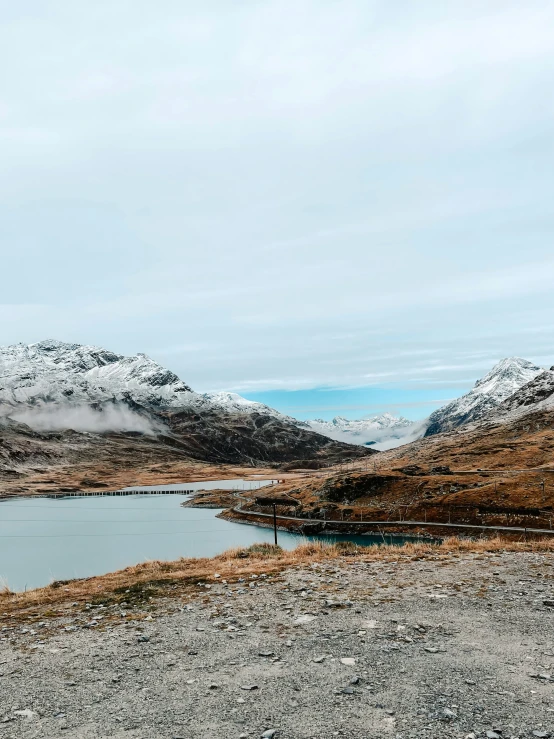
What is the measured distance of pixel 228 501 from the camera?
178m

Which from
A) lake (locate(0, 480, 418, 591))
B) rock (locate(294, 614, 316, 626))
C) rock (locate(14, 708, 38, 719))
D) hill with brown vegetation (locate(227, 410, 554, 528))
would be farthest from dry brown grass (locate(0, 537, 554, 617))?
hill with brown vegetation (locate(227, 410, 554, 528))

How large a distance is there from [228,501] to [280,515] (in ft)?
165

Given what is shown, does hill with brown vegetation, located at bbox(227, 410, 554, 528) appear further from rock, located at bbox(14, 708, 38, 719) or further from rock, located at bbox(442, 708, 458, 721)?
rock, located at bbox(14, 708, 38, 719)

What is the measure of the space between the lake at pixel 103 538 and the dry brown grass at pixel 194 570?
36.6 metres

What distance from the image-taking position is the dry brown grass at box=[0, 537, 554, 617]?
17.7 meters

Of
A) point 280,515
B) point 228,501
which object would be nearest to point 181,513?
point 228,501

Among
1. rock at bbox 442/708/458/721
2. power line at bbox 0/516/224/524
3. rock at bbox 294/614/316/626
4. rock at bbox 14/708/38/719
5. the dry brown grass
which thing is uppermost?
rock at bbox 442/708/458/721

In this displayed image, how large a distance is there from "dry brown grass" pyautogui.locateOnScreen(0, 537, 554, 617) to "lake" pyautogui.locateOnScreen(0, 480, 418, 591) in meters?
36.6

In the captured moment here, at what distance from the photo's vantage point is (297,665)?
10438 millimetres

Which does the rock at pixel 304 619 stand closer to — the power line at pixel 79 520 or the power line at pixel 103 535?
the power line at pixel 103 535

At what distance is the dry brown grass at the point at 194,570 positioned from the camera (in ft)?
58.1

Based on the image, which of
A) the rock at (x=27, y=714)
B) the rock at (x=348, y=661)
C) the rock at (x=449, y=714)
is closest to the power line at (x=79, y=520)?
the rock at (x=348, y=661)

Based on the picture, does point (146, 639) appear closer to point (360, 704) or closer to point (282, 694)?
point (282, 694)

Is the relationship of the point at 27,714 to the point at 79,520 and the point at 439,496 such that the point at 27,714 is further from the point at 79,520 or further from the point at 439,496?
the point at 79,520
